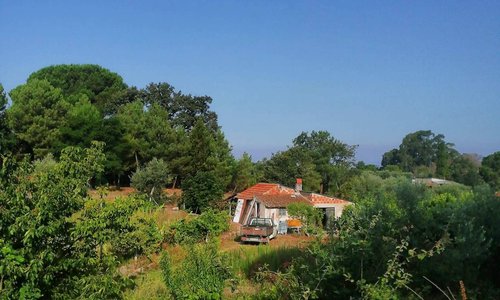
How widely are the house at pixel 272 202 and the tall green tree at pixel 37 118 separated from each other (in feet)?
45.0

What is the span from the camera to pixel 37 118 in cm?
3291

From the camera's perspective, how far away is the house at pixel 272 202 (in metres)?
26.8

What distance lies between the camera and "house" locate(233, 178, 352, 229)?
88.0ft

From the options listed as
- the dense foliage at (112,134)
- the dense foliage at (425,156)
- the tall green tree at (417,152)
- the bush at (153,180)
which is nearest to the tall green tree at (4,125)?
the dense foliage at (112,134)

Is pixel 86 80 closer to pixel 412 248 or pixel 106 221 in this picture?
pixel 106 221

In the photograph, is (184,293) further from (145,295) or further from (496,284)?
(496,284)

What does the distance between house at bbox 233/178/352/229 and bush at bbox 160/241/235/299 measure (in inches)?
754

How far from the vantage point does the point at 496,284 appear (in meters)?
6.38

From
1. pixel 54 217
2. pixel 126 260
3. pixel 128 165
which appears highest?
pixel 128 165

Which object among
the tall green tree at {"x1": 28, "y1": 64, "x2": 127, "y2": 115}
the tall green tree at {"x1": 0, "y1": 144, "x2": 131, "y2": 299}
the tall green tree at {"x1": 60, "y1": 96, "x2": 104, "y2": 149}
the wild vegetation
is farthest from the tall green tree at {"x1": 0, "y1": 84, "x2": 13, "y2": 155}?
the tall green tree at {"x1": 0, "y1": 144, "x2": 131, "y2": 299}

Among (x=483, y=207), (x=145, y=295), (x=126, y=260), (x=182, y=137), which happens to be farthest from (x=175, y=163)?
(x=483, y=207)

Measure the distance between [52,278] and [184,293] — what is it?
1.50 metres

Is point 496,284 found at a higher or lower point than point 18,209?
lower

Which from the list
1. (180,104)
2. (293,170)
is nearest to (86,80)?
(180,104)
